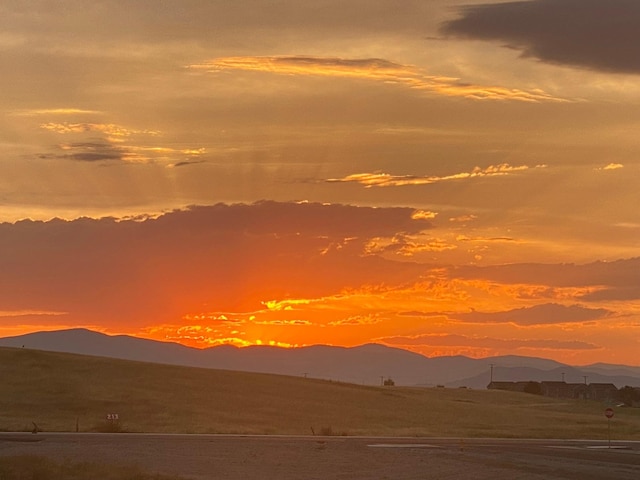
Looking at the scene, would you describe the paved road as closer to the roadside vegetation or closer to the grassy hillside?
the roadside vegetation

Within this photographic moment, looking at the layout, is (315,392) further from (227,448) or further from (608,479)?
(608,479)

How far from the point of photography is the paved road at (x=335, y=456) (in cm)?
4356

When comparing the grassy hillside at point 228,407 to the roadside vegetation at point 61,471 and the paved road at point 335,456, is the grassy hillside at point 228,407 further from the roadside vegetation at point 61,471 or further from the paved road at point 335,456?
the roadside vegetation at point 61,471

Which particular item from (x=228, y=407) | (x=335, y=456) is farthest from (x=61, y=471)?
(x=228, y=407)

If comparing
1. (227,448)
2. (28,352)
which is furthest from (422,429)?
(28,352)

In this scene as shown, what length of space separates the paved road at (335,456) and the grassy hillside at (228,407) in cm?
1083

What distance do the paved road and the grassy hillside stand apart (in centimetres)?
1083

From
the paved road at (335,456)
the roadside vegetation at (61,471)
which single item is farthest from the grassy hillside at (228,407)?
the roadside vegetation at (61,471)

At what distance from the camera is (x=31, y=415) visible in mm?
80812

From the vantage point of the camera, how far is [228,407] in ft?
310

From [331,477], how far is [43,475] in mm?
11335

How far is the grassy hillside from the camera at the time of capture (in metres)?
77.4

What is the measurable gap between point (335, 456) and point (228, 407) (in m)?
44.7

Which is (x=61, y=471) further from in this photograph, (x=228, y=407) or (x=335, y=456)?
(x=228, y=407)
